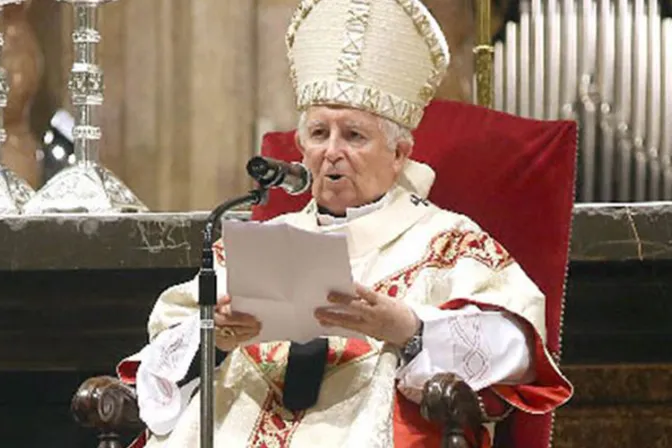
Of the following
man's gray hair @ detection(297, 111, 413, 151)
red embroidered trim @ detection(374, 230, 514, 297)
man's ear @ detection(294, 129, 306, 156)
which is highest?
man's gray hair @ detection(297, 111, 413, 151)

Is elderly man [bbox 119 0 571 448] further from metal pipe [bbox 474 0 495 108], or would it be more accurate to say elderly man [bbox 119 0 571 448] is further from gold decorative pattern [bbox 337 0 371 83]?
metal pipe [bbox 474 0 495 108]

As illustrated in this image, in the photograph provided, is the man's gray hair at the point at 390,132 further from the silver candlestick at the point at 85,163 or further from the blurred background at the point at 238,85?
the blurred background at the point at 238,85

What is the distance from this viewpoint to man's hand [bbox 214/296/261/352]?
4023 mm

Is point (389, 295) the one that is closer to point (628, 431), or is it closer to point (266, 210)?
point (266, 210)

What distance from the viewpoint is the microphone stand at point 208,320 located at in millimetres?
3613

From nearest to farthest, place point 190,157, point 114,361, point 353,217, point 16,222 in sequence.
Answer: point 353,217, point 16,222, point 114,361, point 190,157

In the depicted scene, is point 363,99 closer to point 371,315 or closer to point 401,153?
point 401,153

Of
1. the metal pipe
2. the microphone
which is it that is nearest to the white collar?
the microphone

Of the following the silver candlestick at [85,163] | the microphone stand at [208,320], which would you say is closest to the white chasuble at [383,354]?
the microphone stand at [208,320]

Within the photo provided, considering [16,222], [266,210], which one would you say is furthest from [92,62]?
[266,210]

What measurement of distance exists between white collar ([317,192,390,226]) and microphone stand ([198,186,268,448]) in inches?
28.3

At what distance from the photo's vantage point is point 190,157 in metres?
6.29

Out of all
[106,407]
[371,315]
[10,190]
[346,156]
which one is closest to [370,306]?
[371,315]

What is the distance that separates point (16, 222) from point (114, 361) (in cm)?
55
